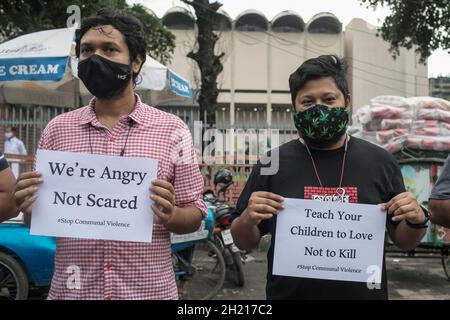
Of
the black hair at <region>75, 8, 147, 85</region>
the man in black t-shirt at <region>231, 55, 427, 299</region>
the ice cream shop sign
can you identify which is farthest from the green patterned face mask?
the ice cream shop sign

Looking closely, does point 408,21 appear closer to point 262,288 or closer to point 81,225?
point 262,288

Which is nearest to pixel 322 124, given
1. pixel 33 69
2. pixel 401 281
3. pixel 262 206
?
pixel 262 206

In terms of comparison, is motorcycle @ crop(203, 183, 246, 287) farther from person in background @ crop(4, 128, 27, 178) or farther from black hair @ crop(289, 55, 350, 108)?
person in background @ crop(4, 128, 27, 178)

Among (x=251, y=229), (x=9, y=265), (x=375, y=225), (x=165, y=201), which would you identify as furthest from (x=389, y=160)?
(x=9, y=265)

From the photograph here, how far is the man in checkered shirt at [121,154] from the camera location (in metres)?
1.80

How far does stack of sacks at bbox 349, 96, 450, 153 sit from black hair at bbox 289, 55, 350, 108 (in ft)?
13.6

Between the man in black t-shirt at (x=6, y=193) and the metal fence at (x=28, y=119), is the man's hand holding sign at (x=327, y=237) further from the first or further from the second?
the metal fence at (x=28, y=119)

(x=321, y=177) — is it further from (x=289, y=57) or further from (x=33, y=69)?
(x=289, y=57)

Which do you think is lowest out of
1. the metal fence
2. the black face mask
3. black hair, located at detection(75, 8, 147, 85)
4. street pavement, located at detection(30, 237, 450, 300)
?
street pavement, located at detection(30, 237, 450, 300)

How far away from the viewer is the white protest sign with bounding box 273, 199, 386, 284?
1890mm

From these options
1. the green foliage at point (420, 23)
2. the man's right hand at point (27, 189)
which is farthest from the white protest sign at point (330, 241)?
the green foliage at point (420, 23)

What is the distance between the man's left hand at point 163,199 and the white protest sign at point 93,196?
0.05m

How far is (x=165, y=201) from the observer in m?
1.73

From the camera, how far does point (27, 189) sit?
1765 millimetres
